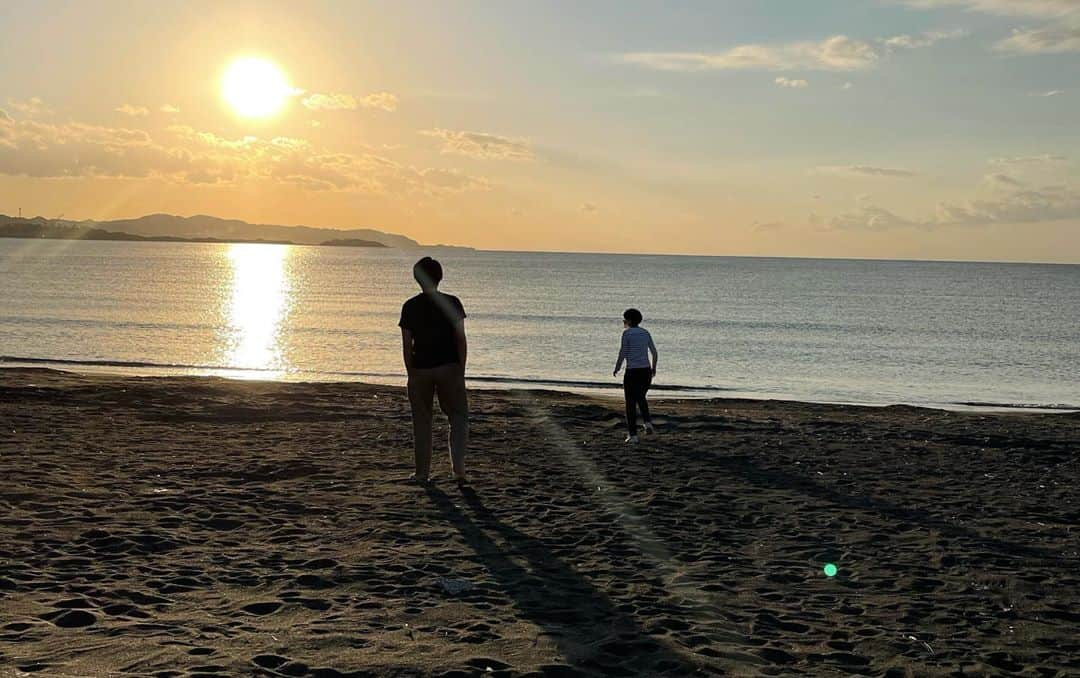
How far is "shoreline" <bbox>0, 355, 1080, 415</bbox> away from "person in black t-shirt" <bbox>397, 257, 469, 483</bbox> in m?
15.1

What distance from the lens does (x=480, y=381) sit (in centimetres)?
2755

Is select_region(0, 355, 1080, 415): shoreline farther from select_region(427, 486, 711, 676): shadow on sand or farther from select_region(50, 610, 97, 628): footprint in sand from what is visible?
select_region(50, 610, 97, 628): footprint in sand

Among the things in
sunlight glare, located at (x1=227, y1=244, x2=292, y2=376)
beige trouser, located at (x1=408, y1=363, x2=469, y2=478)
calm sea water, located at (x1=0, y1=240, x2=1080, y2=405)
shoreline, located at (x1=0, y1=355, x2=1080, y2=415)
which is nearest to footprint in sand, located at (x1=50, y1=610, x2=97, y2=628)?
beige trouser, located at (x1=408, y1=363, x2=469, y2=478)

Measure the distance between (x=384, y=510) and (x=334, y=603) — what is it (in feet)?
8.73

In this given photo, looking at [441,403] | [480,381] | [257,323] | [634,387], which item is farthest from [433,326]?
[257,323]

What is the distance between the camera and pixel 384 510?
8492 mm

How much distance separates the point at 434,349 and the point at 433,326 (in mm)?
210

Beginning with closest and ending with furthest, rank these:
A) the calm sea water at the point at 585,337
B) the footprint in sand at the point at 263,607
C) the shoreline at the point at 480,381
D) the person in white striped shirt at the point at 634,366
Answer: the footprint in sand at the point at 263,607 → the person in white striped shirt at the point at 634,366 → the shoreline at the point at 480,381 → the calm sea water at the point at 585,337

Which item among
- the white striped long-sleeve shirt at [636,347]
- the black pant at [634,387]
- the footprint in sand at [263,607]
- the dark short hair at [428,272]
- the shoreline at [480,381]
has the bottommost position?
the shoreline at [480,381]

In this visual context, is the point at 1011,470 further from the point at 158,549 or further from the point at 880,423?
the point at 158,549

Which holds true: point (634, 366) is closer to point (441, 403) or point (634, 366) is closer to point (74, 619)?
point (441, 403)

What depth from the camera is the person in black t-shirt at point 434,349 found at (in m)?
8.85

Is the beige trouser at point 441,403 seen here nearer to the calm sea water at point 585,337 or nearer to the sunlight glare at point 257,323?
the calm sea water at point 585,337

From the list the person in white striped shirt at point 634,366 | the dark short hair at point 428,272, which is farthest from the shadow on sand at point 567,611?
the person in white striped shirt at point 634,366
